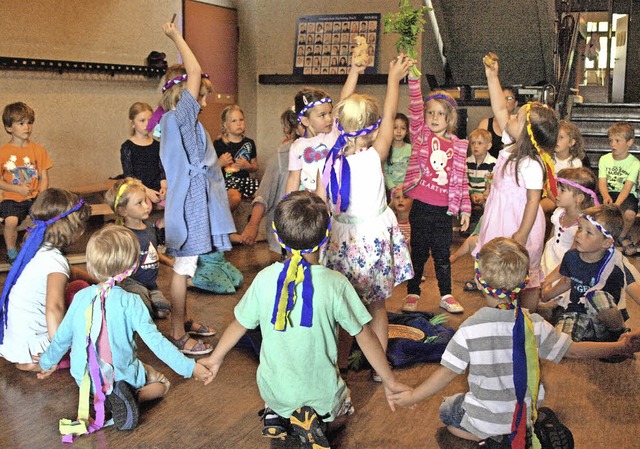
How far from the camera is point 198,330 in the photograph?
421cm

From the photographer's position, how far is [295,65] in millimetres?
9008

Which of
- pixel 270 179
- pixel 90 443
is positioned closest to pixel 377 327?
pixel 90 443

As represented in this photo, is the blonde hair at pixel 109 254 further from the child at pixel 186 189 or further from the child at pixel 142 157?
the child at pixel 142 157

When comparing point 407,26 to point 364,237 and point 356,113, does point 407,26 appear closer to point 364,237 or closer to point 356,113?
point 356,113

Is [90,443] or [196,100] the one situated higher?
[196,100]

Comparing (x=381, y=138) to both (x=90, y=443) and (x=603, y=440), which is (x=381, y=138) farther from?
(x=90, y=443)

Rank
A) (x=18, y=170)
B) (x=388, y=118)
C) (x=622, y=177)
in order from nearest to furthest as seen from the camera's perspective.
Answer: (x=388, y=118)
(x=18, y=170)
(x=622, y=177)

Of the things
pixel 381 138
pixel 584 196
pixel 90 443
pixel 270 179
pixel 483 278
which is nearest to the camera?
pixel 483 278

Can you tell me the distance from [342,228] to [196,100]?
1025 mm

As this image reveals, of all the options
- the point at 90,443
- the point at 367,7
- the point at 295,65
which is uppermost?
the point at 367,7

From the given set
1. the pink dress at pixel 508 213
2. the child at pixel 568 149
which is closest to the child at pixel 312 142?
the pink dress at pixel 508 213

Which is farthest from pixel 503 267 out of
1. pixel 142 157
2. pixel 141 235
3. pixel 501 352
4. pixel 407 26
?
pixel 142 157

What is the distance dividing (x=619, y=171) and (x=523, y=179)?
325 centimetres

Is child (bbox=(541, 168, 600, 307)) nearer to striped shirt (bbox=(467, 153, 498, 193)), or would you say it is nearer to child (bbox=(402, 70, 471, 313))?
child (bbox=(402, 70, 471, 313))
